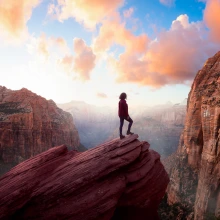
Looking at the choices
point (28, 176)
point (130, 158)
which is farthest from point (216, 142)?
point (28, 176)

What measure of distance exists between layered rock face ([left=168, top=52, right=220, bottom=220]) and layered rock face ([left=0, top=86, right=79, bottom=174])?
6972 cm

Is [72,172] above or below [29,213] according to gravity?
above

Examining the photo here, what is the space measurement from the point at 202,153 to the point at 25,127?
84085 millimetres

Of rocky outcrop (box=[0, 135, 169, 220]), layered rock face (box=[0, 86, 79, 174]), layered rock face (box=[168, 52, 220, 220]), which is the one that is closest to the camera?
rocky outcrop (box=[0, 135, 169, 220])

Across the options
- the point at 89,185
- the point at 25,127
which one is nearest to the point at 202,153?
the point at 89,185

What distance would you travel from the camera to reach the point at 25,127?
308 feet

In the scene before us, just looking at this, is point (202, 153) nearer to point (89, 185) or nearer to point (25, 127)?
point (89, 185)

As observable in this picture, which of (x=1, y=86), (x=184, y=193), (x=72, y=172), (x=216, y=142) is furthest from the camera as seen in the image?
(x=1, y=86)

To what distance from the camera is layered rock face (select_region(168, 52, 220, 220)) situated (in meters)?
41.8

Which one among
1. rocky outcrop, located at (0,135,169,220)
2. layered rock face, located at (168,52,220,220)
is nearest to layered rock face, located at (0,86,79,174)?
layered rock face, located at (168,52,220,220)

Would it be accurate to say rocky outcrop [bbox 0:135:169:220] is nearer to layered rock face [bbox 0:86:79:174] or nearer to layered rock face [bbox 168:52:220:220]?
layered rock face [bbox 168:52:220:220]

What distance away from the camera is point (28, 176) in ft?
45.0

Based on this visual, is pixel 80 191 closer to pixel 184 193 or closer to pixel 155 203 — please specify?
pixel 155 203

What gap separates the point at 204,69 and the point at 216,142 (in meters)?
32.9
